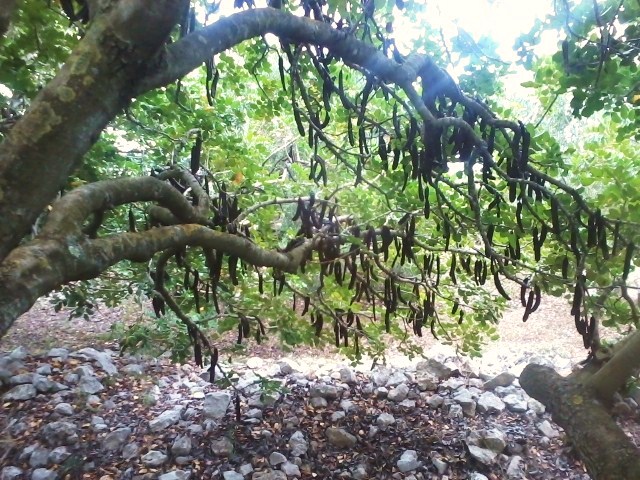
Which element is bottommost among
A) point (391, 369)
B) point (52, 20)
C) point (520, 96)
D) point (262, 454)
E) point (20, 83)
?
point (262, 454)

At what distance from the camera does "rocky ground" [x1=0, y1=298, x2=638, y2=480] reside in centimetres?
345

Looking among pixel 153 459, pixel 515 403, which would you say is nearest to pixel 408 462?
pixel 515 403

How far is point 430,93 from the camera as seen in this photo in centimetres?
171

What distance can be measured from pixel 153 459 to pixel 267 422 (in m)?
0.85

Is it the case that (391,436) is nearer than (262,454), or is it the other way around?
(262,454)

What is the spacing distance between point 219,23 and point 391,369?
413 cm

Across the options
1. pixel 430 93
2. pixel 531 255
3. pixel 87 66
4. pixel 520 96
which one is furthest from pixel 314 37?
pixel 520 96

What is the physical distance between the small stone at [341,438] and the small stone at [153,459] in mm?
1115

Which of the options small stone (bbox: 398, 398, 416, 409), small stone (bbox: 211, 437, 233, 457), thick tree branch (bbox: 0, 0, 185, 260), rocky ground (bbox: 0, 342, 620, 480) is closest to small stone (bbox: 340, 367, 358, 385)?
rocky ground (bbox: 0, 342, 620, 480)

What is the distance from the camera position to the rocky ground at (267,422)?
345 centimetres

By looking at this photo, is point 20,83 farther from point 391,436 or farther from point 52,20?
point 391,436

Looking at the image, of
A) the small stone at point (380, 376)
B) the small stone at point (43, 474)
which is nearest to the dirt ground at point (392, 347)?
the small stone at point (380, 376)

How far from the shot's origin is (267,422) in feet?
13.0

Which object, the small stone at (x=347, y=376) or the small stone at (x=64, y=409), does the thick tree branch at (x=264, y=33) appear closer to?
the small stone at (x=64, y=409)
